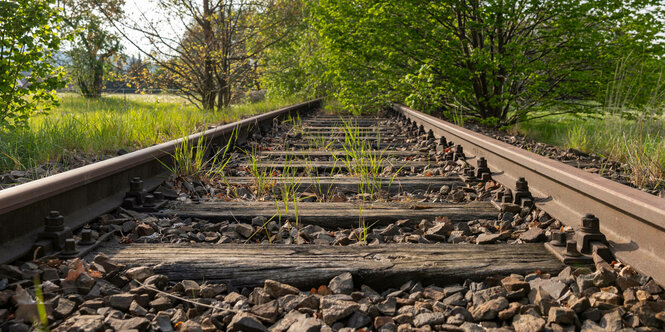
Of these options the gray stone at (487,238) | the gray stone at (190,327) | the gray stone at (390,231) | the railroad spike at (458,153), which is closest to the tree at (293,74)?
the railroad spike at (458,153)

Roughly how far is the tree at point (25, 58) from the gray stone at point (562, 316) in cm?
477

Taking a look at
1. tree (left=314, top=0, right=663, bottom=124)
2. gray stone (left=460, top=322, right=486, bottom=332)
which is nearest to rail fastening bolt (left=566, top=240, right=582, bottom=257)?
gray stone (left=460, top=322, right=486, bottom=332)

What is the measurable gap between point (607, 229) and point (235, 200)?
2.08 meters

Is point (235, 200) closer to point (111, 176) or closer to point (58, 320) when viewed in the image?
point (111, 176)

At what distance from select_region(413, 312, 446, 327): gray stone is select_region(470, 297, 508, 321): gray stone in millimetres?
112

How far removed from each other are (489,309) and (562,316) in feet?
0.71

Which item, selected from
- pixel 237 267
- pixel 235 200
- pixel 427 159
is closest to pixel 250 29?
pixel 427 159

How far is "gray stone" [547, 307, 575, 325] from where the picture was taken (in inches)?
61.8

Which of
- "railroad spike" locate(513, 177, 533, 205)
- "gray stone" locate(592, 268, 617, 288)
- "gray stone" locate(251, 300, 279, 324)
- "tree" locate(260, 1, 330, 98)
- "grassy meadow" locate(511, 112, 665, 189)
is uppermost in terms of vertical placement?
"tree" locate(260, 1, 330, 98)

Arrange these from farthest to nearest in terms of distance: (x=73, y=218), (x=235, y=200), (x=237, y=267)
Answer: (x=235, y=200) < (x=73, y=218) < (x=237, y=267)

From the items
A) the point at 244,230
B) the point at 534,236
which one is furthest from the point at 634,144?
the point at 244,230

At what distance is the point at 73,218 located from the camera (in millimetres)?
2469

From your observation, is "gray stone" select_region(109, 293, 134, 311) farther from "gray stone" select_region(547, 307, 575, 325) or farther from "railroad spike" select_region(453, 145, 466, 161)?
"railroad spike" select_region(453, 145, 466, 161)

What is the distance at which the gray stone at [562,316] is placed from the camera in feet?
5.15
